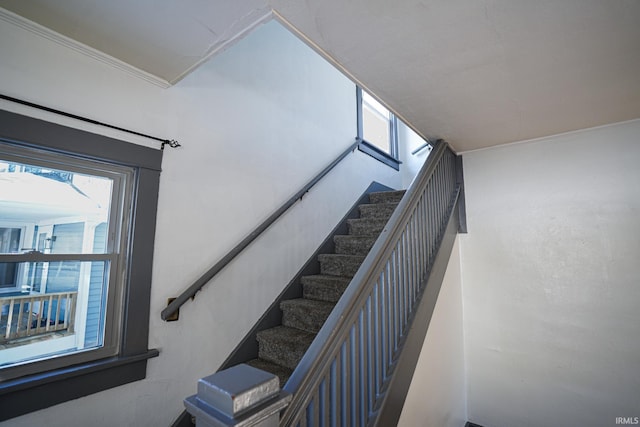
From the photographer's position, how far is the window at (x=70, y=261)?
4.13ft

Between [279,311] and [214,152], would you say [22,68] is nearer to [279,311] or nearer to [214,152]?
[214,152]

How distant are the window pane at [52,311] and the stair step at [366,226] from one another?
85.3 inches

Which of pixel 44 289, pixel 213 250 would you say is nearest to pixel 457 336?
pixel 213 250

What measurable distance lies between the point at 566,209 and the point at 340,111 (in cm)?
230

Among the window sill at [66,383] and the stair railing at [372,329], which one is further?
the window sill at [66,383]

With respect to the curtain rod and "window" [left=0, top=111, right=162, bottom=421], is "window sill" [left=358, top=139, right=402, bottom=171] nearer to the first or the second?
the curtain rod

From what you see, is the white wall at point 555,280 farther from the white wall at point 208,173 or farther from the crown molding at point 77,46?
the crown molding at point 77,46

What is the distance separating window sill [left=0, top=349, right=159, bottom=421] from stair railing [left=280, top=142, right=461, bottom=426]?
108 cm

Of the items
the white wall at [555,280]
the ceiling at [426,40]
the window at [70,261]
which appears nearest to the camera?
the ceiling at [426,40]

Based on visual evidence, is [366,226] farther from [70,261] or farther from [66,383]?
[66,383]

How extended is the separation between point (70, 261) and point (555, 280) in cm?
313

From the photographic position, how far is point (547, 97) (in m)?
1.77

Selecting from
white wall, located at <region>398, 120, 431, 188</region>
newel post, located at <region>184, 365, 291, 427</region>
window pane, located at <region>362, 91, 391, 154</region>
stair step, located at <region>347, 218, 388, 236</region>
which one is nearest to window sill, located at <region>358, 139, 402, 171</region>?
window pane, located at <region>362, 91, 391, 154</region>

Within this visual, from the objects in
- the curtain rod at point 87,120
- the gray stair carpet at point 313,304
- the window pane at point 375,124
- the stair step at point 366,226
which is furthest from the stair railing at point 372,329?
the window pane at point 375,124
